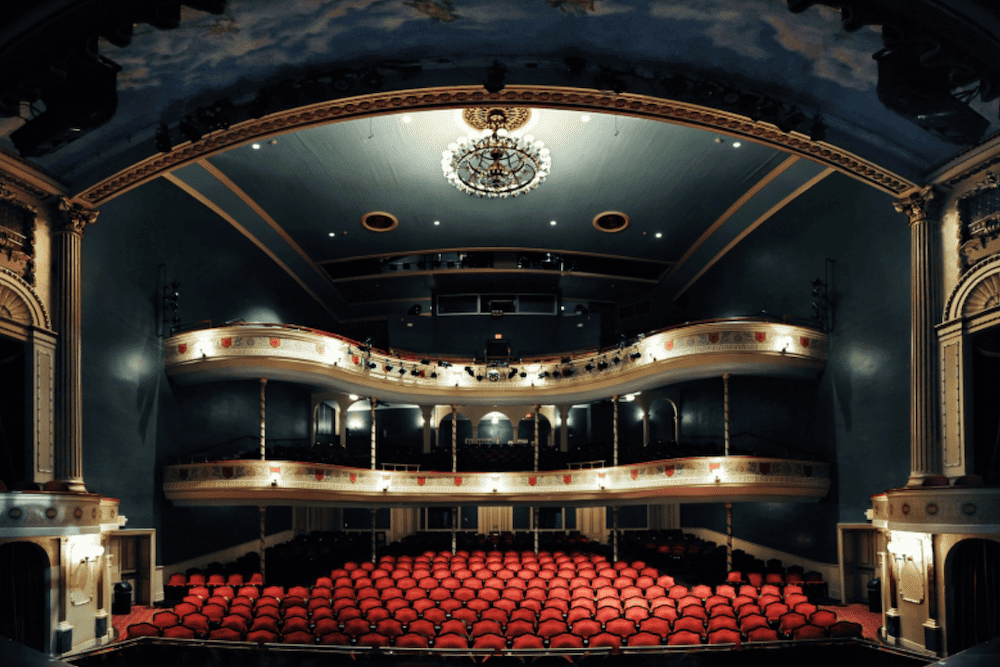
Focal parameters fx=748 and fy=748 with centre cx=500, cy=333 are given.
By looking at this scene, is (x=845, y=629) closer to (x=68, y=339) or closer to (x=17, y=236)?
(x=68, y=339)

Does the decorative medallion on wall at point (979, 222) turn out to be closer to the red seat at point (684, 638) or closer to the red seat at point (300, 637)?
the red seat at point (684, 638)

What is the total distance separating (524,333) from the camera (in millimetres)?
28062

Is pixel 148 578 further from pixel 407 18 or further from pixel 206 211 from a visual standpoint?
pixel 407 18

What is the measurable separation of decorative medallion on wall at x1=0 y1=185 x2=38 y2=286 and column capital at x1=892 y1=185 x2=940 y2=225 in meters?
13.9

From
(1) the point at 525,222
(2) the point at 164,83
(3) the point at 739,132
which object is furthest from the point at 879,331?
(2) the point at 164,83

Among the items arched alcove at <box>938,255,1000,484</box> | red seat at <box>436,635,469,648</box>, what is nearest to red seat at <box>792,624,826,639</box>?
arched alcove at <box>938,255,1000,484</box>

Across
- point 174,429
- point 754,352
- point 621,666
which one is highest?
point 754,352

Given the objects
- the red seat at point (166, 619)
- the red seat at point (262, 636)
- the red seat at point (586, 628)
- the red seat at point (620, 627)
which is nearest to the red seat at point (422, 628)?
the red seat at point (262, 636)

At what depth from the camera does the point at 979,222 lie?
11016mm

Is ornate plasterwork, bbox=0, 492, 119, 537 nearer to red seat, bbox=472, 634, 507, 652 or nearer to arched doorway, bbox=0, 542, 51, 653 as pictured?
arched doorway, bbox=0, 542, 51, 653

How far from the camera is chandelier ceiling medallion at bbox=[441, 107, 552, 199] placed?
1616 centimetres

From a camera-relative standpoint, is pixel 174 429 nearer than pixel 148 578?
No

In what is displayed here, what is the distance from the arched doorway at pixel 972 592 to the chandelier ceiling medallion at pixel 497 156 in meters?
11.1

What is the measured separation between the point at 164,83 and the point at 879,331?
1392 centimetres
